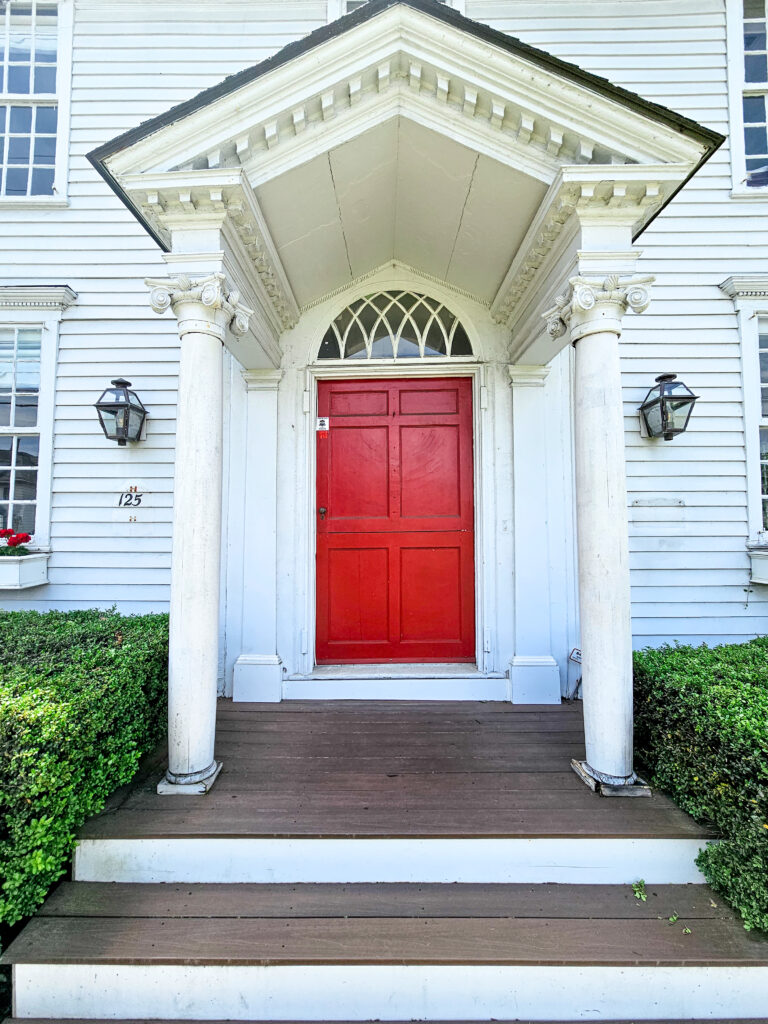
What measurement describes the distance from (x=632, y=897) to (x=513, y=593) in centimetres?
200

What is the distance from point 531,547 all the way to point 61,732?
3100mm

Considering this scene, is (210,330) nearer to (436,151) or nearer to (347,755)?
(436,151)

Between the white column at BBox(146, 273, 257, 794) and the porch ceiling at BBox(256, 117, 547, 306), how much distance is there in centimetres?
76

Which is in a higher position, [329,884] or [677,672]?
[677,672]

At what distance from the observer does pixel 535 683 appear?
141 inches

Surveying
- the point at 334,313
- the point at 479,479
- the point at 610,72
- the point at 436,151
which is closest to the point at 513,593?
the point at 479,479

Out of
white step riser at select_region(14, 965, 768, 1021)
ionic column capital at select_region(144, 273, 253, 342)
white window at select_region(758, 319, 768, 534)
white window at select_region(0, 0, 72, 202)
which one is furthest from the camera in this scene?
white window at select_region(0, 0, 72, 202)

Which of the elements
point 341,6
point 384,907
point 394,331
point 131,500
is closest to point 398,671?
point 384,907

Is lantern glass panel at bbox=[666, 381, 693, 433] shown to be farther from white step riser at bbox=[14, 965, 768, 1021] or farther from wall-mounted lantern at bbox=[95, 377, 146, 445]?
wall-mounted lantern at bbox=[95, 377, 146, 445]

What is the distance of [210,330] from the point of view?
2541 millimetres

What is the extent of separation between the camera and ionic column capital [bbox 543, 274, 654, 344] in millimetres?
2441

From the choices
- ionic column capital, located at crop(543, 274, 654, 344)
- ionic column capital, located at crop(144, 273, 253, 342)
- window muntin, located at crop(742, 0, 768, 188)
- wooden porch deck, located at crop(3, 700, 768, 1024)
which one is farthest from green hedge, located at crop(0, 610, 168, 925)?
window muntin, located at crop(742, 0, 768, 188)

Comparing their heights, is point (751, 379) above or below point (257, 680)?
above

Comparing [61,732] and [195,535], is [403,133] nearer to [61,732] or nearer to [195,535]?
[195,535]
